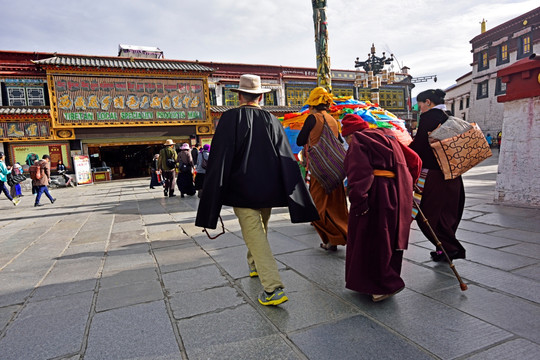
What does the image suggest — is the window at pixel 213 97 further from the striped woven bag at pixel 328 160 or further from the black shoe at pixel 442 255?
the black shoe at pixel 442 255

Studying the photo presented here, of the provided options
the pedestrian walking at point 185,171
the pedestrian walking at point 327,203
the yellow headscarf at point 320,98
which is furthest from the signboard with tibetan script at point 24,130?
the pedestrian walking at point 327,203

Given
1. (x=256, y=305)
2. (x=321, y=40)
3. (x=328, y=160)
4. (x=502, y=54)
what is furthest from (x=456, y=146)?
(x=502, y=54)

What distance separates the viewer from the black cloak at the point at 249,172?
8.00ft

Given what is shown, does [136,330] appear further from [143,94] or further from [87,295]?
[143,94]

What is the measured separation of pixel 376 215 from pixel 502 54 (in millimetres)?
33295

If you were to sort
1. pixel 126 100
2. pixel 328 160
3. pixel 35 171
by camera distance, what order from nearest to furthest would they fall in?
pixel 328 160, pixel 35 171, pixel 126 100

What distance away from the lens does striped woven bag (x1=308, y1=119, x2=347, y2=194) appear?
11.4 ft

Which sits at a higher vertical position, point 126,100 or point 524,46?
point 524,46

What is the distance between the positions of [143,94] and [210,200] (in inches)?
779

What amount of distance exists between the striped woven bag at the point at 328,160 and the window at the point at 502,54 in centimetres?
3151

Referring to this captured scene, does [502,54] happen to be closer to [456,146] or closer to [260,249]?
[456,146]

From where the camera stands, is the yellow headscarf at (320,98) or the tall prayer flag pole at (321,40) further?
the tall prayer flag pole at (321,40)

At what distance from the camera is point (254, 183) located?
8.10ft

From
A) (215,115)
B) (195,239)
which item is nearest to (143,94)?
(215,115)
